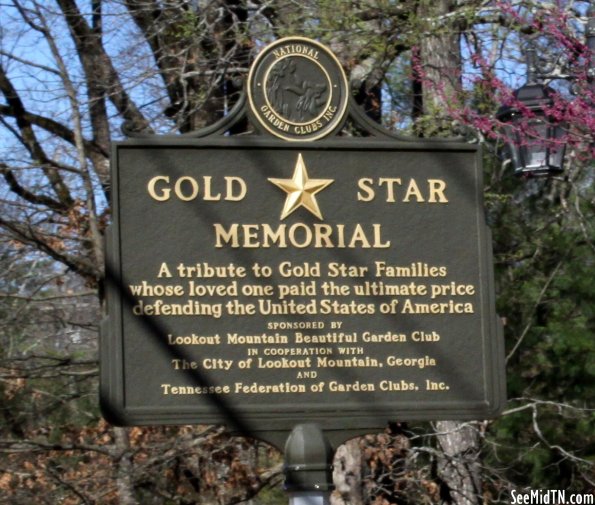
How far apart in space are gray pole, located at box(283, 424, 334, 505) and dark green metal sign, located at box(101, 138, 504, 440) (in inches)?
2.8

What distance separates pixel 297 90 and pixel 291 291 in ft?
3.10

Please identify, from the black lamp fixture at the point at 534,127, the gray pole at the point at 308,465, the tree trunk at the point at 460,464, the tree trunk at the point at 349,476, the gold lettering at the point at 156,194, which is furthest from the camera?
the tree trunk at the point at 349,476

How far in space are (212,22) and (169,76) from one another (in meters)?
0.85

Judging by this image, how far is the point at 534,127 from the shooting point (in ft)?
29.1

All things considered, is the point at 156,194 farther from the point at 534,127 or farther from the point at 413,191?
the point at 534,127

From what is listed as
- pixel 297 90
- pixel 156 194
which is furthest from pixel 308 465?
pixel 297 90

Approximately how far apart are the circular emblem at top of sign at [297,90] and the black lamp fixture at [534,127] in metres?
3.29

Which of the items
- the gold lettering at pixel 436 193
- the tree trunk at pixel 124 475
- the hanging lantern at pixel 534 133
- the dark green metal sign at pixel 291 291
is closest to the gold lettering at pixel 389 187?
the dark green metal sign at pixel 291 291

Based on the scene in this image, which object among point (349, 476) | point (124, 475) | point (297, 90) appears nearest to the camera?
point (297, 90)

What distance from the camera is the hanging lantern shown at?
28.3ft

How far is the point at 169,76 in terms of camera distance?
13.1 metres

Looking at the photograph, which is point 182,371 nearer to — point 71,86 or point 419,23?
point 419,23

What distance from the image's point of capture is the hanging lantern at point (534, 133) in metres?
8.62

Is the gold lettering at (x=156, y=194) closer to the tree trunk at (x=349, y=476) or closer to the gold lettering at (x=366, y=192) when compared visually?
the gold lettering at (x=366, y=192)
